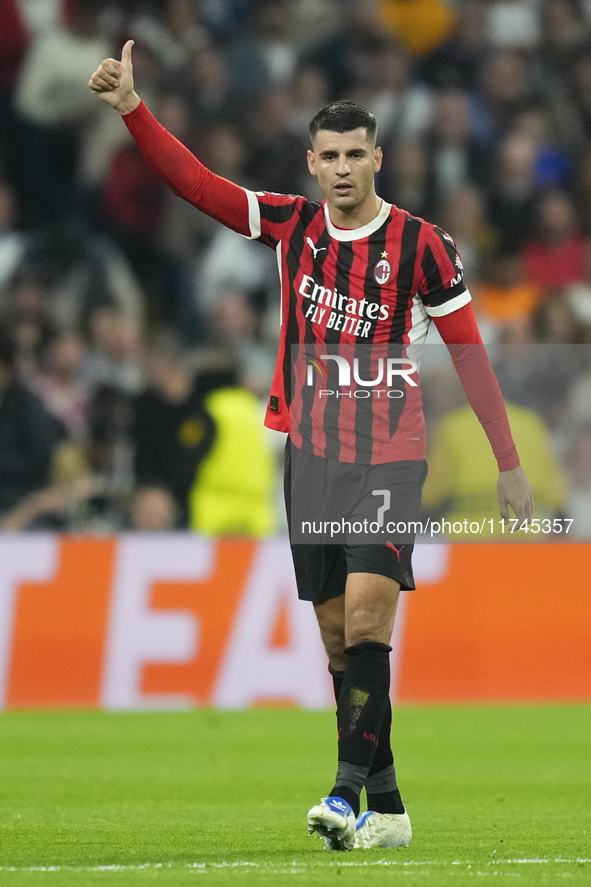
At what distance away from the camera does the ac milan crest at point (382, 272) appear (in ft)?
15.1

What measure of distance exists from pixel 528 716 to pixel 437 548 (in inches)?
45.5

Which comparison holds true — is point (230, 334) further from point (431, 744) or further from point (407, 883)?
point (407, 883)

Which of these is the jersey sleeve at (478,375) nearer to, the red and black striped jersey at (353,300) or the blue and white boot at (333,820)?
the red and black striped jersey at (353,300)

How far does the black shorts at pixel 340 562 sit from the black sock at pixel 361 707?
0.22 meters

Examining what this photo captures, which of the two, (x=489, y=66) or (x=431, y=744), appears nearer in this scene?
(x=431, y=744)

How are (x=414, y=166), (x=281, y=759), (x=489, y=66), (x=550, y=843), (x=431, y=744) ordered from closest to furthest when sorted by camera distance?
(x=550, y=843)
(x=281, y=759)
(x=431, y=744)
(x=414, y=166)
(x=489, y=66)

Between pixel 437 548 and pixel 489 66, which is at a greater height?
pixel 489 66

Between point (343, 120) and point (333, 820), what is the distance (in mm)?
2030

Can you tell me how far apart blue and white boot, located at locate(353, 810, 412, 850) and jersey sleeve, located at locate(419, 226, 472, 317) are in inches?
60.1

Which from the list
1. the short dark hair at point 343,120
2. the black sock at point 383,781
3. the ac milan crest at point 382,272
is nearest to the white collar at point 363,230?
the ac milan crest at point 382,272

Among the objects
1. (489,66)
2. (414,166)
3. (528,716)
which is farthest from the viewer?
(489,66)

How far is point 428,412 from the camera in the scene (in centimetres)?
927

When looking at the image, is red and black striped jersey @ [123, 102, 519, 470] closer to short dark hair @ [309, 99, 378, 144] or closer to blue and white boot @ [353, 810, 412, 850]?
short dark hair @ [309, 99, 378, 144]

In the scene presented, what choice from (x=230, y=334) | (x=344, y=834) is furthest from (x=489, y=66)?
(x=344, y=834)
